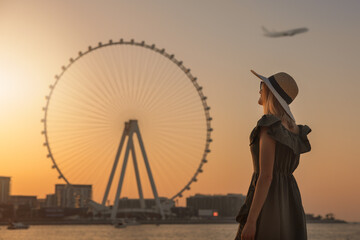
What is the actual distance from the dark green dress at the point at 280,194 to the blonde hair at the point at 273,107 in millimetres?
107

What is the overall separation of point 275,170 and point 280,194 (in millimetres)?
154

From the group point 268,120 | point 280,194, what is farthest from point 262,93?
point 280,194

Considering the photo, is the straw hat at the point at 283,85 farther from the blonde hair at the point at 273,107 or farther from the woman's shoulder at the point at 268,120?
the woman's shoulder at the point at 268,120

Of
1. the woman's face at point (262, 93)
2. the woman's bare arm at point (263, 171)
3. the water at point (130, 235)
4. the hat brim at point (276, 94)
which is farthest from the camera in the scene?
the water at point (130, 235)

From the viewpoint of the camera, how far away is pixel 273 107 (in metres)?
4.41

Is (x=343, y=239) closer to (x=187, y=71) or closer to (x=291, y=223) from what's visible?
(x=187, y=71)

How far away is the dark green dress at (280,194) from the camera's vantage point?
4.20 metres

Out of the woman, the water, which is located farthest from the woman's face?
the water

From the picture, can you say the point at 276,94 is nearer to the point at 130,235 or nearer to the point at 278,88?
the point at 278,88

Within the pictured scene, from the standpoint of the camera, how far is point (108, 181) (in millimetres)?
90312

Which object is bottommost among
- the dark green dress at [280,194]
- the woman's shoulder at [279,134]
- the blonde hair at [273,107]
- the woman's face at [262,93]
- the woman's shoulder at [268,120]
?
the dark green dress at [280,194]

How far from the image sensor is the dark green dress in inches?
165

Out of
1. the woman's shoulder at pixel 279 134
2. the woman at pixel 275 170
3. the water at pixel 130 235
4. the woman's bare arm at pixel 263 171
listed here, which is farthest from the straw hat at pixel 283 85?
the water at pixel 130 235

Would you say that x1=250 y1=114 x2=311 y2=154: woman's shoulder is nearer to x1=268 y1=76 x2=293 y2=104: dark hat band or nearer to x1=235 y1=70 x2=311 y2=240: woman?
x1=235 y1=70 x2=311 y2=240: woman
